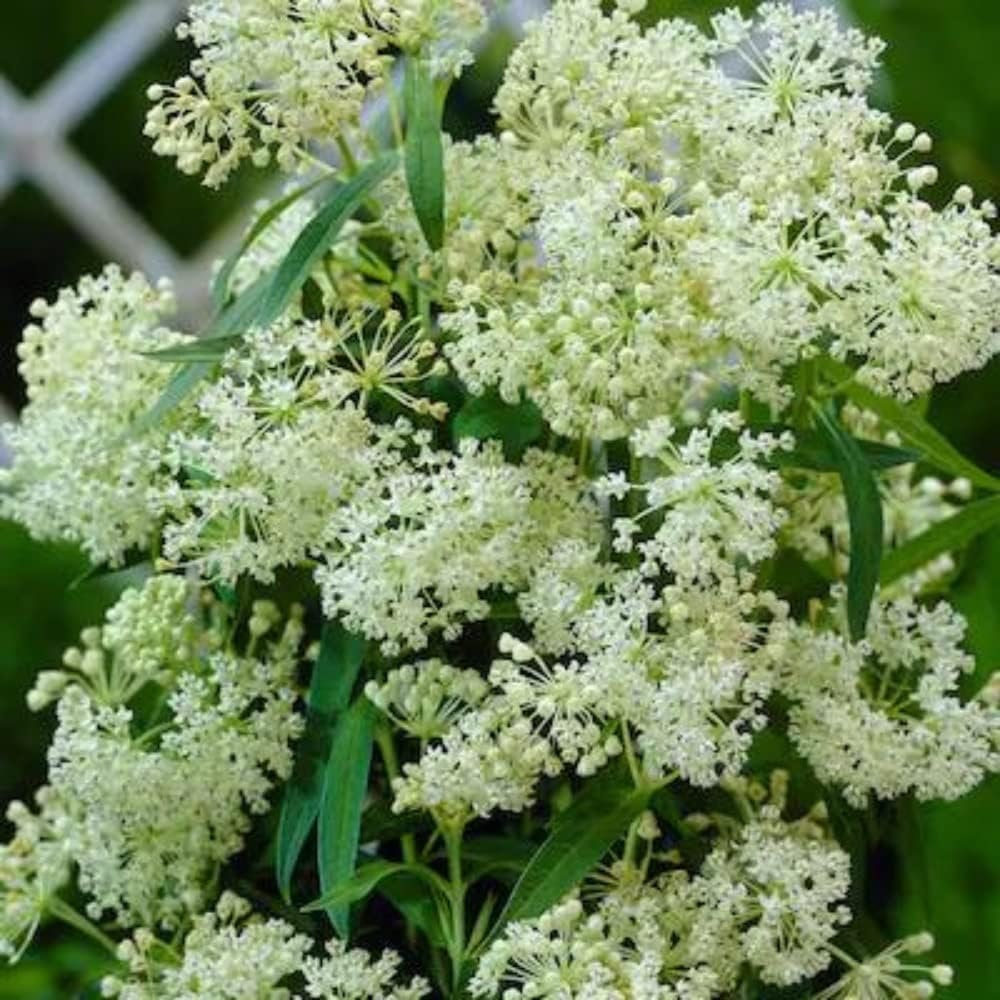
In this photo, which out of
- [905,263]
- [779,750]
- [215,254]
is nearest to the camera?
[905,263]

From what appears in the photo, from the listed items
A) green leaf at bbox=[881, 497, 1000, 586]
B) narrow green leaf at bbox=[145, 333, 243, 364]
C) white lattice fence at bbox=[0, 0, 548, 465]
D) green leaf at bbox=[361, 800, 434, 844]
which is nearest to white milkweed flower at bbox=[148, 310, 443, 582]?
narrow green leaf at bbox=[145, 333, 243, 364]

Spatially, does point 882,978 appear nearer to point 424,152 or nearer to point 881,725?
point 881,725

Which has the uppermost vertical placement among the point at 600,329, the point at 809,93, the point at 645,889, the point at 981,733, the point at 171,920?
the point at 809,93

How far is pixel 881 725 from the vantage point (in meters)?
0.98

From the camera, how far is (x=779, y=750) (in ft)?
3.43

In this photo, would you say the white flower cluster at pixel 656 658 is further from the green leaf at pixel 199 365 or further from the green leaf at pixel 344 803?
the green leaf at pixel 199 365

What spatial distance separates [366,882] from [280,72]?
33 centimetres

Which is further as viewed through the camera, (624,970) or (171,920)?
(171,920)

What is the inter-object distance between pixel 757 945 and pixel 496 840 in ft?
0.43

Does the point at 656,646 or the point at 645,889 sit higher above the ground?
the point at 656,646

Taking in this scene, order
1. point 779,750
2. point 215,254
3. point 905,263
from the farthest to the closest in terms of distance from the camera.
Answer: point 215,254 → point 779,750 → point 905,263

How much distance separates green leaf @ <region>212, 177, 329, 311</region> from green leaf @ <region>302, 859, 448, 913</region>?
0.27m

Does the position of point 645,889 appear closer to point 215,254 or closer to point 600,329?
point 600,329

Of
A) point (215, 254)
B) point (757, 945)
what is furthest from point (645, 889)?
point (215, 254)
